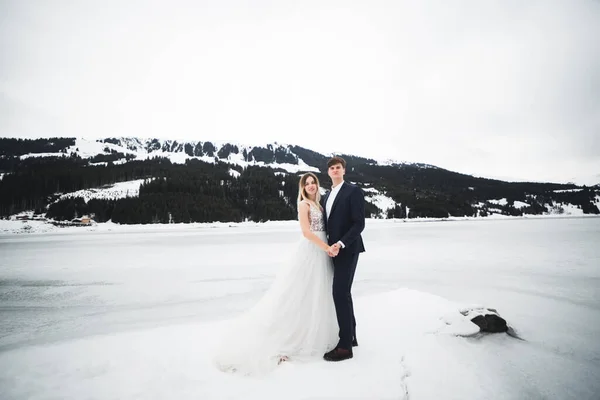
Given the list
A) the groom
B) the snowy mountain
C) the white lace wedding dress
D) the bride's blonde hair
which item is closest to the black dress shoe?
the groom

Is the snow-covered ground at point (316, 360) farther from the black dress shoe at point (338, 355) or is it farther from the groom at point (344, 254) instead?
the groom at point (344, 254)

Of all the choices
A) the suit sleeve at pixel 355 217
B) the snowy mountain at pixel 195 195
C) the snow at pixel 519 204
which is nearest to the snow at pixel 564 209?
the snowy mountain at pixel 195 195

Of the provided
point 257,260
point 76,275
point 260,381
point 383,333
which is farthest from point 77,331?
point 257,260

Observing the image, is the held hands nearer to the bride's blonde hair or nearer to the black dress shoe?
the bride's blonde hair

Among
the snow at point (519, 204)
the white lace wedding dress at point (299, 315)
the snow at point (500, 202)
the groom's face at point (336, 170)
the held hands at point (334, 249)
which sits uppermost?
the snow at point (500, 202)

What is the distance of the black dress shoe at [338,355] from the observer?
3.37 metres

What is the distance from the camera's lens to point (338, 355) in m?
3.37

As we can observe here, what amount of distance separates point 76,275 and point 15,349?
6335 mm

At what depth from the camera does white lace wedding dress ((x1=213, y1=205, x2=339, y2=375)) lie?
3463 millimetres

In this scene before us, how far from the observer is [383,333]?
4.17 m

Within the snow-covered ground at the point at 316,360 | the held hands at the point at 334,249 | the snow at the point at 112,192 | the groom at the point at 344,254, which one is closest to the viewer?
the snow-covered ground at the point at 316,360

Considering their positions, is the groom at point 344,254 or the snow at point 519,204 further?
the snow at point 519,204

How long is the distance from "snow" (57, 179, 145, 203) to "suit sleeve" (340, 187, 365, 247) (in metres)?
81.7

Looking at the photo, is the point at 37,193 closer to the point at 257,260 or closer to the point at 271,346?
the point at 257,260
